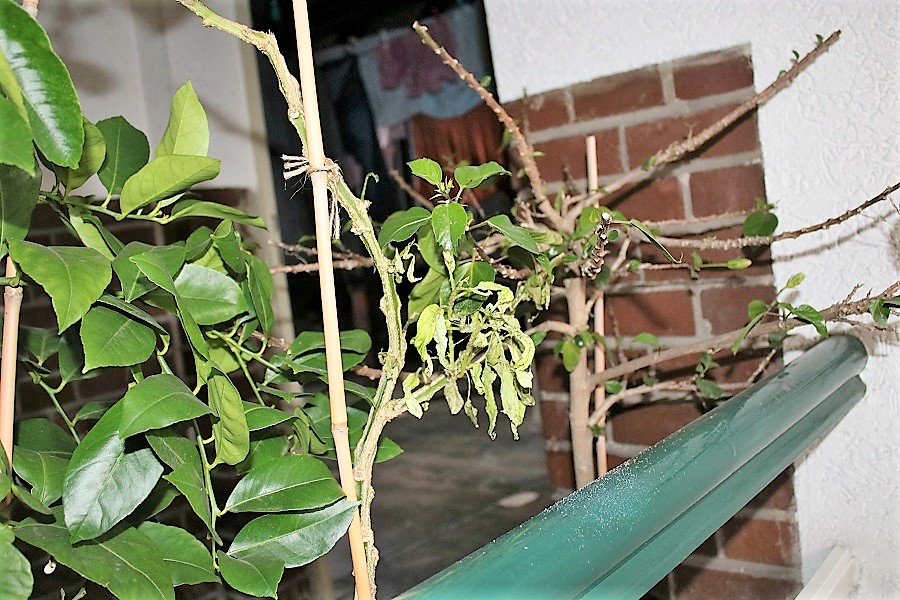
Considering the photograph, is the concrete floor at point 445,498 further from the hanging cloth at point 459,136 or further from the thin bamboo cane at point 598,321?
the hanging cloth at point 459,136

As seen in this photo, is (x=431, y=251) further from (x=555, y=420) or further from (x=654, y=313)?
(x=555, y=420)

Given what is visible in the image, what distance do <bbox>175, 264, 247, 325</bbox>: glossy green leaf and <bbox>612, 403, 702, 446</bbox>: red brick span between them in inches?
26.9

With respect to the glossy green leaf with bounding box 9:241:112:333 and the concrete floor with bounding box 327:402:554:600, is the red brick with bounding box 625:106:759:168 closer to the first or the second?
the concrete floor with bounding box 327:402:554:600

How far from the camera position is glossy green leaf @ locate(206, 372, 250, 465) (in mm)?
506

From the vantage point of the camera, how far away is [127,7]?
197 cm

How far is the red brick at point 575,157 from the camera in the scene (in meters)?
1.12

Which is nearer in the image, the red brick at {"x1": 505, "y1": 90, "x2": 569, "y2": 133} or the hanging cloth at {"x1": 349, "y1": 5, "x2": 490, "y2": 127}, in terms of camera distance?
the red brick at {"x1": 505, "y1": 90, "x2": 569, "y2": 133}

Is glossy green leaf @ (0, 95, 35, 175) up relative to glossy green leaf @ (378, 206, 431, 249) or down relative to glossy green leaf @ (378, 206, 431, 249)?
up

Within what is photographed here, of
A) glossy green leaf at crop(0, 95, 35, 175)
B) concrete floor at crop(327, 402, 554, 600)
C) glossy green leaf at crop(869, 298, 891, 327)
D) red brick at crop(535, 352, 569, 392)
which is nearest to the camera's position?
glossy green leaf at crop(0, 95, 35, 175)

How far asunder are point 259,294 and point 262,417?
0.41 ft

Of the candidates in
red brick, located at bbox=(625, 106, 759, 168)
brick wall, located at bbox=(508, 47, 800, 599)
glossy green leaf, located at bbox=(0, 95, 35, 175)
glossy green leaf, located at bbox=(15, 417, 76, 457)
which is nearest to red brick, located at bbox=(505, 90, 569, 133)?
brick wall, located at bbox=(508, 47, 800, 599)

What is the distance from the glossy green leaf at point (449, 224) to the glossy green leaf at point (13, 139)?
25 cm

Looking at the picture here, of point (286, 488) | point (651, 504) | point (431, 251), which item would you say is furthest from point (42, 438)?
point (651, 504)

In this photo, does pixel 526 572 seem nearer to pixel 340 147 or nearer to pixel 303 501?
pixel 303 501
